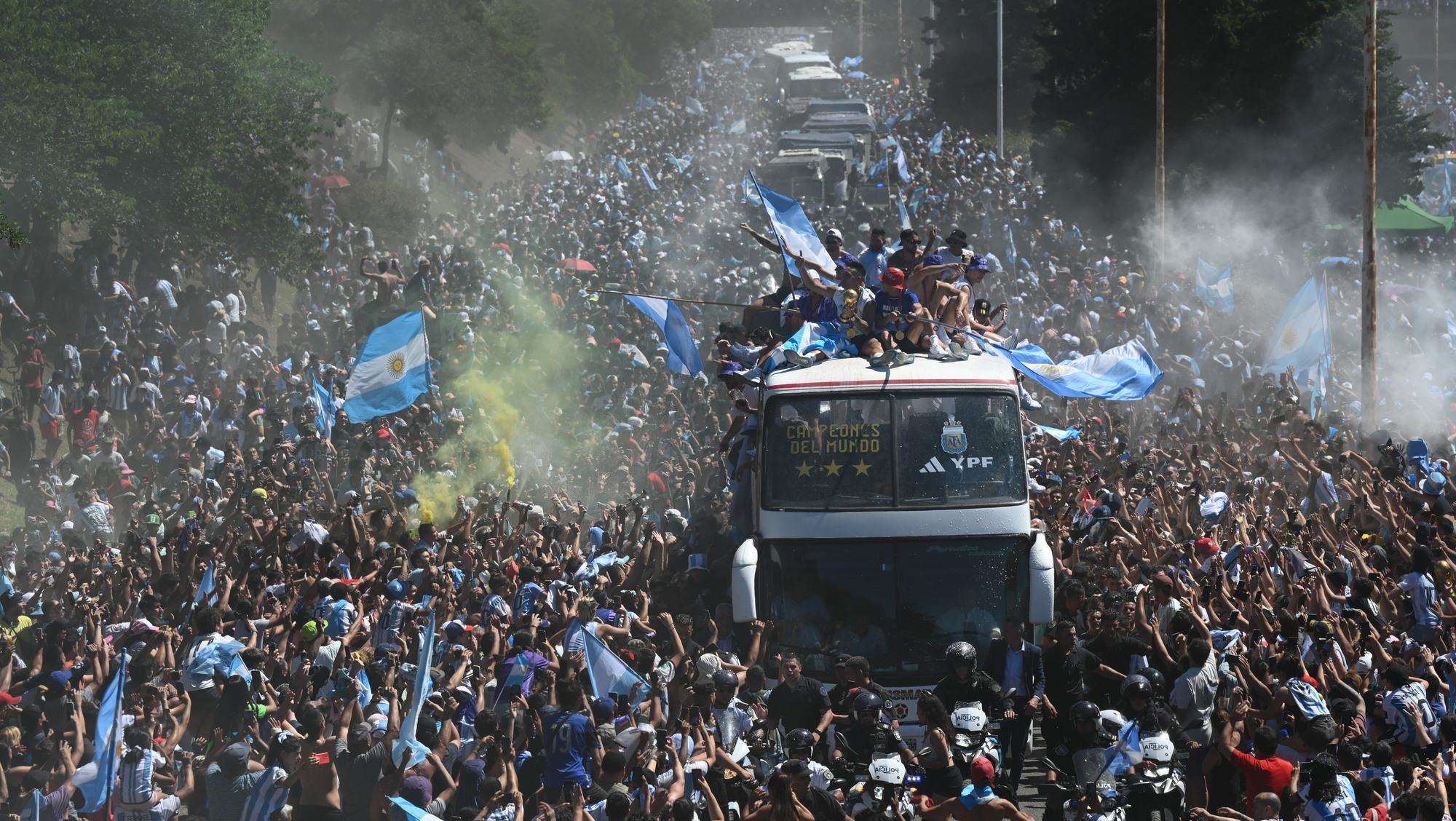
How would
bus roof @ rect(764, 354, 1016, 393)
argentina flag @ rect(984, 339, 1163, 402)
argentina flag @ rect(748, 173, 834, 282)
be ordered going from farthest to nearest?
1. argentina flag @ rect(748, 173, 834, 282)
2. argentina flag @ rect(984, 339, 1163, 402)
3. bus roof @ rect(764, 354, 1016, 393)

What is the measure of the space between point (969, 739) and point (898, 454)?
3.14 m

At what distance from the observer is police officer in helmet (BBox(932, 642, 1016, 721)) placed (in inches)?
437

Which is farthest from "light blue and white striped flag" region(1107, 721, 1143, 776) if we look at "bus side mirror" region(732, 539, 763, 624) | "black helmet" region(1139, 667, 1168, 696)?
"bus side mirror" region(732, 539, 763, 624)

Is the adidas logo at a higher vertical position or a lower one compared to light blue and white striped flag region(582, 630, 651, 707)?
higher

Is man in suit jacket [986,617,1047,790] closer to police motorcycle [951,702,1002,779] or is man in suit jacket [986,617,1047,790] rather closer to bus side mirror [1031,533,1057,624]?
bus side mirror [1031,533,1057,624]

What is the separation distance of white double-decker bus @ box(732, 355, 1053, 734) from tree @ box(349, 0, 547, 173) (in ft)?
121

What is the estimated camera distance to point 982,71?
201 feet

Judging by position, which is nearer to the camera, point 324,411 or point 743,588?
point 743,588

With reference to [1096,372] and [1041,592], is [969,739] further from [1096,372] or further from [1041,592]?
[1096,372]

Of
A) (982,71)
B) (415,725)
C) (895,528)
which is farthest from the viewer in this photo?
(982,71)

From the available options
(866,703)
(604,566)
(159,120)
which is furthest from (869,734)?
(159,120)

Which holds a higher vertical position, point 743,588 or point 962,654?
point 743,588

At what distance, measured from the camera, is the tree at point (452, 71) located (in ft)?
173

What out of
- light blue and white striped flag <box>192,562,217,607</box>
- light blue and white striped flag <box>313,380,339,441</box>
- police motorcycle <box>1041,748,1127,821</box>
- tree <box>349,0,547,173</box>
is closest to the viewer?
police motorcycle <box>1041,748,1127,821</box>
